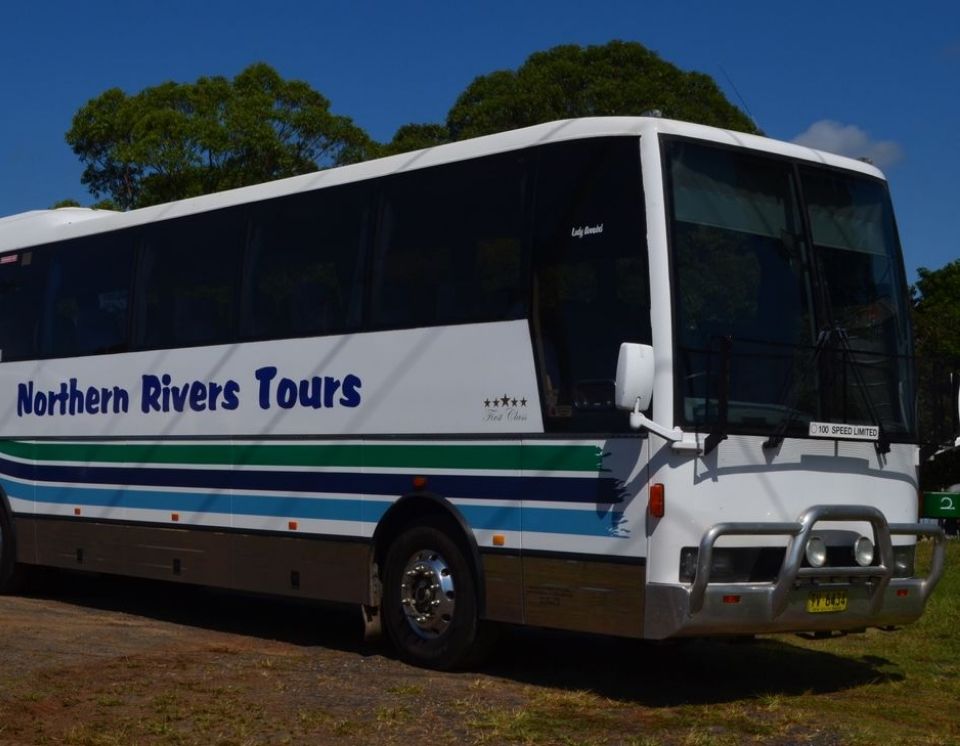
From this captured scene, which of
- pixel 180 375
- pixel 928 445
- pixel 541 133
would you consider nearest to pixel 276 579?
pixel 180 375

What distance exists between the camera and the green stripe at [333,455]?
10.1 metres

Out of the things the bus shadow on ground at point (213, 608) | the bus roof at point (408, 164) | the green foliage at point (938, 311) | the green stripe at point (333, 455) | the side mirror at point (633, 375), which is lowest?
the bus shadow on ground at point (213, 608)

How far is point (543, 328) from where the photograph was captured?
1019cm

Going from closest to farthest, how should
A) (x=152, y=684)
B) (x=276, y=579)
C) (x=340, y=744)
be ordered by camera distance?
(x=340, y=744), (x=152, y=684), (x=276, y=579)

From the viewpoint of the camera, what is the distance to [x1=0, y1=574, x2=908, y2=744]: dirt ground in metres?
8.55

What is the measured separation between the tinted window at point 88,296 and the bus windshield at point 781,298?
20.4 feet

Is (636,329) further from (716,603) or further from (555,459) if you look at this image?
(716,603)

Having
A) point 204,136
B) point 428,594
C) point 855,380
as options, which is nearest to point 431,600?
point 428,594

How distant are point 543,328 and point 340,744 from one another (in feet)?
10.3

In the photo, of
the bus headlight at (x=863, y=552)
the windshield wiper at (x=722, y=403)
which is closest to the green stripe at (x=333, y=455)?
the windshield wiper at (x=722, y=403)

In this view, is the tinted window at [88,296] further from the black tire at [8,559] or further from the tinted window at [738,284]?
the tinted window at [738,284]

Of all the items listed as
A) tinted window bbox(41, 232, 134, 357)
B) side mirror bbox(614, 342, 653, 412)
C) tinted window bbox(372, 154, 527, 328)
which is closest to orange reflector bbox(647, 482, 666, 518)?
side mirror bbox(614, 342, 653, 412)

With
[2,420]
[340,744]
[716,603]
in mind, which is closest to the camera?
[340,744]

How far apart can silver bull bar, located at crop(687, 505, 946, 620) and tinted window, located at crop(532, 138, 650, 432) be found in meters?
0.97
